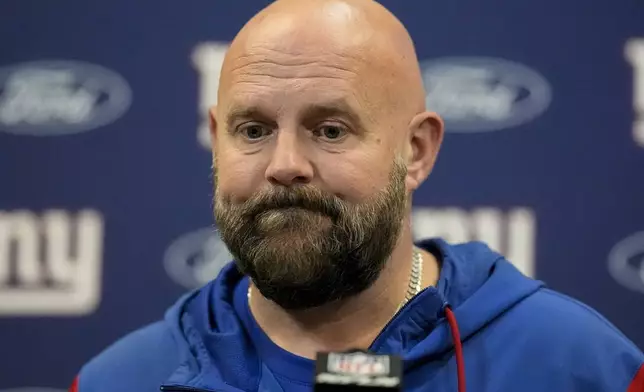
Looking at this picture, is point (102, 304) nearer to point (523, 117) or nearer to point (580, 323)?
point (523, 117)

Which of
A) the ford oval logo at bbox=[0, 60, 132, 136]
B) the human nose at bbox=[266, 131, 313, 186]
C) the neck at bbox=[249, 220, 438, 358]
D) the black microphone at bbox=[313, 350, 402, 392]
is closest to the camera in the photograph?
the black microphone at bbox=[313, 350, 402, 392]

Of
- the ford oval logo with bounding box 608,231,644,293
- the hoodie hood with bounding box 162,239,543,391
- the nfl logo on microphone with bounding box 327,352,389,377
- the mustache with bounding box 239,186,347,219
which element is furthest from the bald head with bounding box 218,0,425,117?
the ford oval logo with bounding box 608,231,644,293

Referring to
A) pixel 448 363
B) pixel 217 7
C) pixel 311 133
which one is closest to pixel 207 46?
pixel 217 7

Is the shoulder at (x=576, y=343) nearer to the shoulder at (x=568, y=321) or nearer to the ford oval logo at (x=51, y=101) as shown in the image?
the shoulder at (x=568, y=321)

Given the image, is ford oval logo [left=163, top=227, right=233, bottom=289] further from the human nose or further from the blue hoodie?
the human nose

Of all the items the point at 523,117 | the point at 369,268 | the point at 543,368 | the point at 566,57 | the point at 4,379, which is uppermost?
the point at 566,57

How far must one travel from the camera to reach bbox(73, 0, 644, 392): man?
3.34 feet

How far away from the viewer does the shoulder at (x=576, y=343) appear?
1.03m

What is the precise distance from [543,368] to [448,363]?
4.2 inches

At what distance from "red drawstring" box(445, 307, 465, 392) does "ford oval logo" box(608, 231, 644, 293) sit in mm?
707

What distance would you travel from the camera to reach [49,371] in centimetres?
179

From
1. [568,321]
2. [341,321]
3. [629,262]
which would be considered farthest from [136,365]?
[629,262]

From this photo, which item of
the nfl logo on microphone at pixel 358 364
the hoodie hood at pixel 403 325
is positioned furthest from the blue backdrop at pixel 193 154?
the nfl logo on microphone at pixel 358 364

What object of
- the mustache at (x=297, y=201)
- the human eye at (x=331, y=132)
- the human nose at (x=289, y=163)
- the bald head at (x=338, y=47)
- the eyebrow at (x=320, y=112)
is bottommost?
the mustache at (x=297, y=201)
